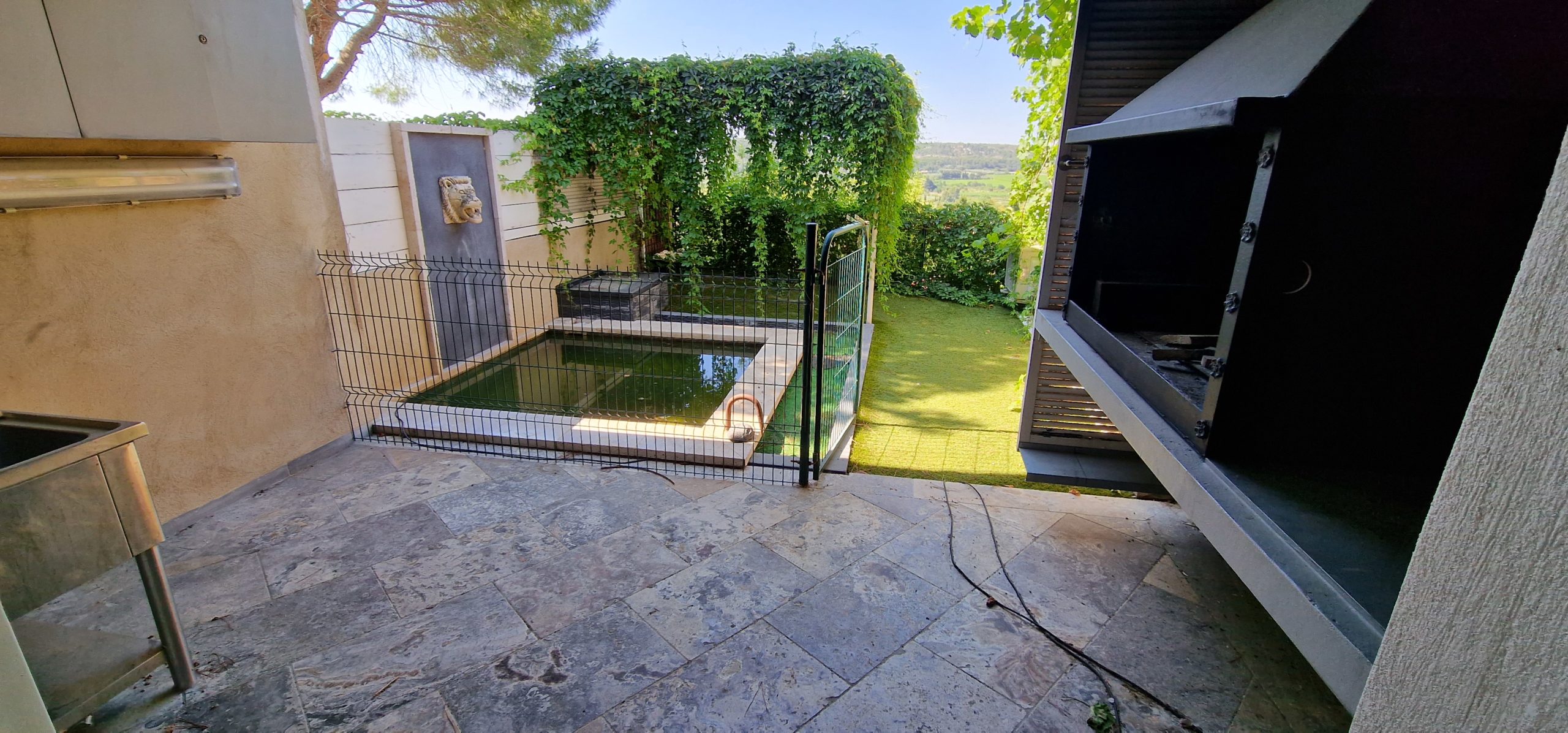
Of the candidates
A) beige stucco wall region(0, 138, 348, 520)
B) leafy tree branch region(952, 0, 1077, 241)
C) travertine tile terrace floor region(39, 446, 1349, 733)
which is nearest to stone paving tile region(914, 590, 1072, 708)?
travertine tile terrace floor region(39, 446, 1349, 733)

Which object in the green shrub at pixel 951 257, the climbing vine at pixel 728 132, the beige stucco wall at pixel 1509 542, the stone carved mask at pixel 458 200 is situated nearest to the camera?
the beige stucco wall at pixel 1509 542

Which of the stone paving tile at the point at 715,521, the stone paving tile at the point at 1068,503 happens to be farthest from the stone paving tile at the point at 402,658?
the stone paving tile at the point at 1068,503

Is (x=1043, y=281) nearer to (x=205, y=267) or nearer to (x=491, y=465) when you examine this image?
(x=491, y=465)

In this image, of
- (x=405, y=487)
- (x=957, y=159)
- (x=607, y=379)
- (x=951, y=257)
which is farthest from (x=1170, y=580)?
(x=957, y=159)

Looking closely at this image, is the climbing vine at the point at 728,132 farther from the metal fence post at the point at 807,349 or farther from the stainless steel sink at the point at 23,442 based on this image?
the stainless steel sink at the point at 23,442

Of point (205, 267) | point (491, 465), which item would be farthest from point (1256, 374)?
point (205, 267)

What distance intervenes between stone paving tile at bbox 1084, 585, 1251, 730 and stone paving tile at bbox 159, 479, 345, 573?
3375 mm

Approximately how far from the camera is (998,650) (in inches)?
82.7

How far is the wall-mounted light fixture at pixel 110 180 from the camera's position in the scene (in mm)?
2199

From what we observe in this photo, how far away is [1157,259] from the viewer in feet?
8.53

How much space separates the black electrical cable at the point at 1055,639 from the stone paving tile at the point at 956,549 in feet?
0.04

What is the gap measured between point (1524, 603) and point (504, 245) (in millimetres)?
6626

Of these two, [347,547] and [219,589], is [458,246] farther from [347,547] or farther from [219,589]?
[219,589]

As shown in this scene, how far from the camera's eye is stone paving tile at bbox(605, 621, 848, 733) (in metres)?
1.80
